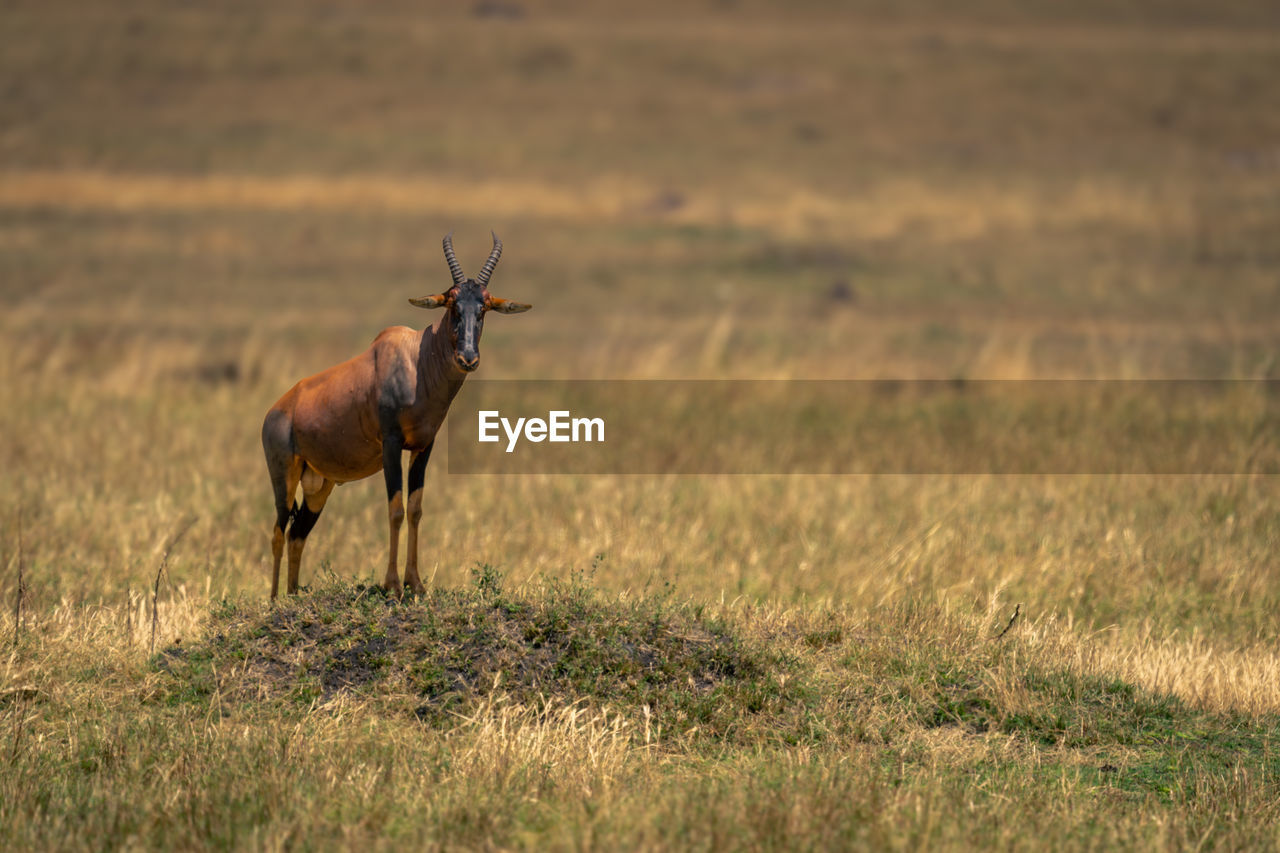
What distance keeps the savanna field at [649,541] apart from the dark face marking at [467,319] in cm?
168

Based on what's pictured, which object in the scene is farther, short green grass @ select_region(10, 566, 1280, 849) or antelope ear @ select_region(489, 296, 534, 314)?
antelope ear @ select_region(489, 296, 534, 314)

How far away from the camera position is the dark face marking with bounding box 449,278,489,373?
7.35 m

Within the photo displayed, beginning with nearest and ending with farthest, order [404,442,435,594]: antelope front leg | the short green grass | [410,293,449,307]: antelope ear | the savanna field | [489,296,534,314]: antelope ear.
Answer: the short green grass < the savanna field < [410,293,449,307]: antelope ear < [489,296,534,314]: antelope ear < [404,442,435,594]: antelope front leg

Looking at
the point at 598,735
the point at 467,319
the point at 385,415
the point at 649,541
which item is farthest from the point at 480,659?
the point at 649,541

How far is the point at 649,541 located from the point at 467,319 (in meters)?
4.85

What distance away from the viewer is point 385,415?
7996 mm

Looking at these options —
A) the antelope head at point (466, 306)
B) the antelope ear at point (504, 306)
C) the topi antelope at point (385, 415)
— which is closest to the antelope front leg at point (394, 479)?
the topi antelope at point (385, 415)

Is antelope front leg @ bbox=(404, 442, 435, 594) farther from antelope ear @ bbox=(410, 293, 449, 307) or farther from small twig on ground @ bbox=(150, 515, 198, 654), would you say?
small twig on ground @ bbox=(150, 515, 198, 654)

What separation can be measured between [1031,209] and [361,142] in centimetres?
2071

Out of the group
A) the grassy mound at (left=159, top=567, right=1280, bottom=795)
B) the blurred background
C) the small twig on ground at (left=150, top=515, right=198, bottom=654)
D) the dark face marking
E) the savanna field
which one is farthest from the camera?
the blurred background

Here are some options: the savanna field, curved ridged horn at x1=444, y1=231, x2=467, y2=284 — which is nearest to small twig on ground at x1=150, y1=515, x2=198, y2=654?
the savanna field

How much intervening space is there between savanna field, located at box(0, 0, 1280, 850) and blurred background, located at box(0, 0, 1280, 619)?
0.44ft

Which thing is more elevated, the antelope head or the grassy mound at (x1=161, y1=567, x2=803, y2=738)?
the antelope head

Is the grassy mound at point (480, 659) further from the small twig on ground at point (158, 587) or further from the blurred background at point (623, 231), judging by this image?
the blurred background at point (623, 231)
